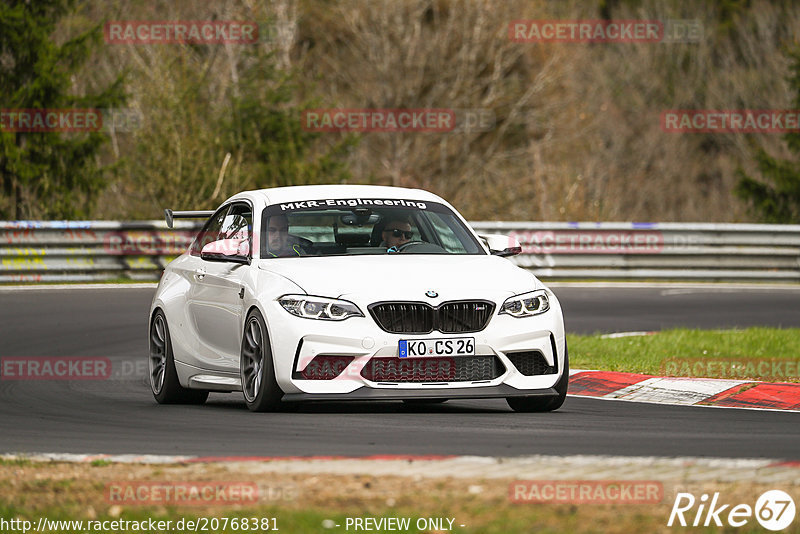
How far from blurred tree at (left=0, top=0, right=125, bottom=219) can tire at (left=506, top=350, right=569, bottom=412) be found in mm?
19570

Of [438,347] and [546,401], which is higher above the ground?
[438,347]

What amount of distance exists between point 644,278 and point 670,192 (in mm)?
31083

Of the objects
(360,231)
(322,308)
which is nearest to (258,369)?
(322,308)

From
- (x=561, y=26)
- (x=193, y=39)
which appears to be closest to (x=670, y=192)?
(x=561, y=26)

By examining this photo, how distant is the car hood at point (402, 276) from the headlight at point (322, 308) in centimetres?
5

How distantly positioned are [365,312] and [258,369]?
915mm

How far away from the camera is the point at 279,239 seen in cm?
1077

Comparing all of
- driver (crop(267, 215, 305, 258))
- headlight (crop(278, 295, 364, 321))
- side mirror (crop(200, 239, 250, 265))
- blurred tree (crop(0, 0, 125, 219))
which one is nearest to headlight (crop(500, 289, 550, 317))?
headlight (crop(278, 295, 364, 321))

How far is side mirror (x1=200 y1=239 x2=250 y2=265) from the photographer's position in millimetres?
10625

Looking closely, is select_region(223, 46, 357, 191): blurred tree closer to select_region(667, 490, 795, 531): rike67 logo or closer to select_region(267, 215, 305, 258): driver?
select_region(267, 215, 305, 258): driver

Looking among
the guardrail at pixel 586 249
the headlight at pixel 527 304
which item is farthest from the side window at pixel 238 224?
the guardrail at pixel 586 249

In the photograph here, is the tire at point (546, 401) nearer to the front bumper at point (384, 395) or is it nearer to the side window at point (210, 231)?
the front bumper at point (384, 395)

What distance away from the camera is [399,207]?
441 inches

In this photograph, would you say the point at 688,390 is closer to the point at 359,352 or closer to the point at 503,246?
the point at 503,246
